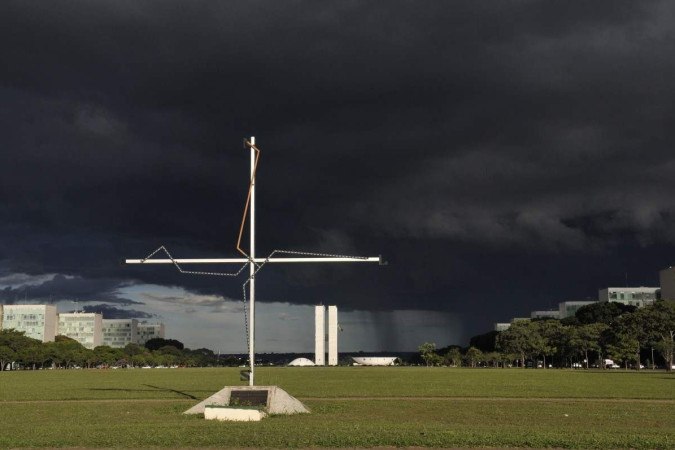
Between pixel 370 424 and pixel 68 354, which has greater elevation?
pixel 370 424

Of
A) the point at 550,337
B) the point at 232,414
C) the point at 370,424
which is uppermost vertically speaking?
the point at 550,337

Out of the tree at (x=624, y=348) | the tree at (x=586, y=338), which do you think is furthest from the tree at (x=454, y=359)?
the tree at (x=624, y=348)

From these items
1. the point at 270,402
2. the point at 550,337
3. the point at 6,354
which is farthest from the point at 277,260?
the point at 6,354

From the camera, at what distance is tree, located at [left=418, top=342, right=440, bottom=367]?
174 meters

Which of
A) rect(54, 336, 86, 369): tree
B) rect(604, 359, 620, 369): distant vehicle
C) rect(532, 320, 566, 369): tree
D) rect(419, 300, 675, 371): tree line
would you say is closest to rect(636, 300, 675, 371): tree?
rect(419, 300, 675, 371): tree line

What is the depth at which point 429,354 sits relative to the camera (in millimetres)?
174500

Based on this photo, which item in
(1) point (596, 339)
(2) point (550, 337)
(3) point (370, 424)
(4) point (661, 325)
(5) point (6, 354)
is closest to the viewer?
(3) point (370, 424)

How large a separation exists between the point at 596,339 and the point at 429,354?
5000 cm

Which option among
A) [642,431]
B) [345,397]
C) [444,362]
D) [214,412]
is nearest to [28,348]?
[444,362]

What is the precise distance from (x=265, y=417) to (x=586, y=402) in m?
17.7

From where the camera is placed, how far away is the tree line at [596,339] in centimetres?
11556

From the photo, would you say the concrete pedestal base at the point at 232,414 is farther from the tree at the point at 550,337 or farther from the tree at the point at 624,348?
the tree at the point at 550,337

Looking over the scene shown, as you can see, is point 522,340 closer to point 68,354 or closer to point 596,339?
point 596,339

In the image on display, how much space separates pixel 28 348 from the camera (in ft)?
508
